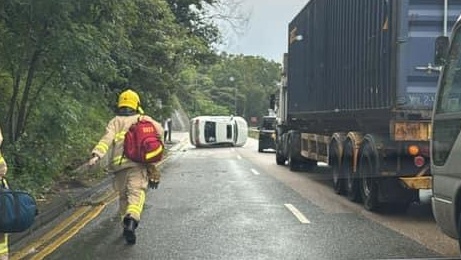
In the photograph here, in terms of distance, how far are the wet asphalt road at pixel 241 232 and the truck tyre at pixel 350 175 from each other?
1.67 feet

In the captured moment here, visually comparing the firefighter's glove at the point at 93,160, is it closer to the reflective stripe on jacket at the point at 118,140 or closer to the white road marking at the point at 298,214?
the reflective stripe on jacket at the point at 118,140

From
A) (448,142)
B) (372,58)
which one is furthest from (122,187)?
(372,58)

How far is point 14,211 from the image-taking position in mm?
5613

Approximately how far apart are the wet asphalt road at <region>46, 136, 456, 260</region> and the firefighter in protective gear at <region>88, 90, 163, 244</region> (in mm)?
363

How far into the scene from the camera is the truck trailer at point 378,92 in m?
10.4

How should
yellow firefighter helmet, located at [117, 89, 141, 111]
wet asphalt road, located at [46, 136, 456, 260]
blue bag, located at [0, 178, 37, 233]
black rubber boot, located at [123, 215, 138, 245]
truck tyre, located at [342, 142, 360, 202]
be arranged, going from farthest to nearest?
1. truck tyre, located at [342, 142, 360, 202]
2. yellow firefighter helmet, located at [117, 89, 141, 111]
3. black rubber boot, located at [123, 215, 138, 245]
4. wet asphalt road, located at [46, 136, 456, 260]
5. blue bag, located at [0, 178, 37, 233]

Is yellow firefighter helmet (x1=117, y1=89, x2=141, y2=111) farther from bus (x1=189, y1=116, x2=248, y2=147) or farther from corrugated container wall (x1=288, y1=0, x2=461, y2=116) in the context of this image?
bus (x1=189, y1=116, x2=248, y2=147)

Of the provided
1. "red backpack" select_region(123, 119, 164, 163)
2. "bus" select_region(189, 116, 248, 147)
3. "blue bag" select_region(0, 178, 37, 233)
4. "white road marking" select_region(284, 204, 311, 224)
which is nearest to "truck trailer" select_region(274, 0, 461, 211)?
"white road marking" select_region(284, 204, 311, 224)

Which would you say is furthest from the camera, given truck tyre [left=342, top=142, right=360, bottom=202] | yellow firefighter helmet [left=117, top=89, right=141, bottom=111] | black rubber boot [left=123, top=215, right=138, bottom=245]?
truck tyre [left=342, top=142, right=360, bottom=202]

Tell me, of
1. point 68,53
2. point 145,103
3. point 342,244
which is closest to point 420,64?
point 342,244

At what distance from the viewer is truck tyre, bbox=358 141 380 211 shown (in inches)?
436

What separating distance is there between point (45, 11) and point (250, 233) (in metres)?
4.59

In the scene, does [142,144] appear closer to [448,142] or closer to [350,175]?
[448,142]

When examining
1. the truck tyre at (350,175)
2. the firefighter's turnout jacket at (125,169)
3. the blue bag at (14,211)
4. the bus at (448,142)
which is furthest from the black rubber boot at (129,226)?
the truck tyre at (350,175)
